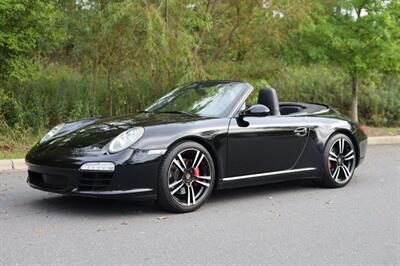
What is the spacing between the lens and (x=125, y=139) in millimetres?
5855

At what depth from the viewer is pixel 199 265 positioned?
176 inches

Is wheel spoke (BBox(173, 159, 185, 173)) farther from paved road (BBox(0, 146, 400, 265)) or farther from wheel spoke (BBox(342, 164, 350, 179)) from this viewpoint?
wheel spoke (BBox(342, 164, 350, 179))

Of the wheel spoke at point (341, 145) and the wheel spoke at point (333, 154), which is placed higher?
the wheel spoke at point (341, 145)

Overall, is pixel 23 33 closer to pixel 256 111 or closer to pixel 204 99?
pixel 204 99

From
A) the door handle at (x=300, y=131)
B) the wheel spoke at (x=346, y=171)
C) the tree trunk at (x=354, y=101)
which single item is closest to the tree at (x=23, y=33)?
the door handle at (x=300, y=131)

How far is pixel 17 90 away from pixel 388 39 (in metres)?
8.74

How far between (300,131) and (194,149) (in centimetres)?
165

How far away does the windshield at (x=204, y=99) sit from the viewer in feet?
22.1

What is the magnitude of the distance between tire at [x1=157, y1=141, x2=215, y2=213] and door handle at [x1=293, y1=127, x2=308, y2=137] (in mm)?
1352

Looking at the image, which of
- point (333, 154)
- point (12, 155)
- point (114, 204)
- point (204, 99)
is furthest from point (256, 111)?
point (12, 155)

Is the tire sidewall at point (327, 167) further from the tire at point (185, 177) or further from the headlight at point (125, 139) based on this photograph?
the headlight at point (125, 139)

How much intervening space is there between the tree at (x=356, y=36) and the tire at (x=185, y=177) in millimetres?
8803

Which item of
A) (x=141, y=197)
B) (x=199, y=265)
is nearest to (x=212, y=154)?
(x=141, y=197)

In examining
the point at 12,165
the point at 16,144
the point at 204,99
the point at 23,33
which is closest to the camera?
the point at 204,99
